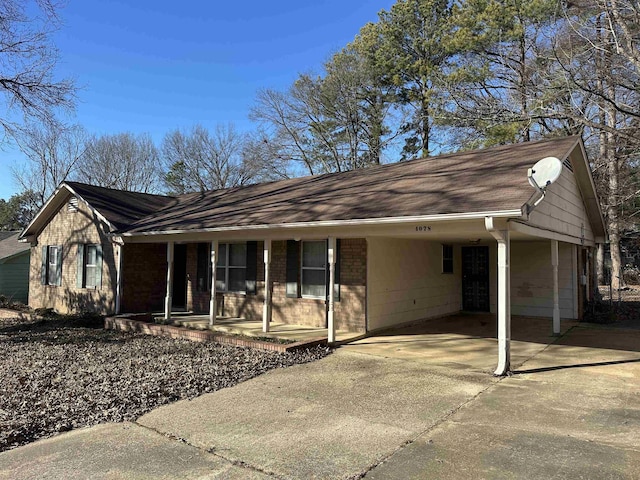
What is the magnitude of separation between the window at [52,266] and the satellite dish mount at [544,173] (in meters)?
14.6

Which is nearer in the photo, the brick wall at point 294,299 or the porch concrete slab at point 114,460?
the porch concrete slab at point 114,460

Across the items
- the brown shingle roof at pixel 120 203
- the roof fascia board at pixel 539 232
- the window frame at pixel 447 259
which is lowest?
the window frame at pixel 447 259

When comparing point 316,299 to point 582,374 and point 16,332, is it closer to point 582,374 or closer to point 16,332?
point 582,374

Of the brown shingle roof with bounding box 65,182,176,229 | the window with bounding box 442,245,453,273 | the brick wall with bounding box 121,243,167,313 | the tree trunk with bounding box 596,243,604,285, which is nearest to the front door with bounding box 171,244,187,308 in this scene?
the brick wall with bounding box 121,243,167,313

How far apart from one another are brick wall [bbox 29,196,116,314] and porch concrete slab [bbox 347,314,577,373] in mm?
8207

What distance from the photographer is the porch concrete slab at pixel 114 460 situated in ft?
11.6

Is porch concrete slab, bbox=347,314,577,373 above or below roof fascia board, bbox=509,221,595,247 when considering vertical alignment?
below

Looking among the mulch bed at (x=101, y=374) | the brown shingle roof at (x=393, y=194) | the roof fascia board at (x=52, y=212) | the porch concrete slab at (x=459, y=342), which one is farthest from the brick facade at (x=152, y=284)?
the mulch bed at (x=101, y=374)

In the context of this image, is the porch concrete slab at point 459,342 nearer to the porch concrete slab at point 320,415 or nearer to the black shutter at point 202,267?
the porch concrete slab at point 320,415

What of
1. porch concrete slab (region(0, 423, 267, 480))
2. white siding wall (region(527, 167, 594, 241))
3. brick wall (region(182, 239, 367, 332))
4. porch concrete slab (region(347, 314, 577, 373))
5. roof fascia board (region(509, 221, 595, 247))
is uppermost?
white siding wall (region(527, 167, 594, 241))

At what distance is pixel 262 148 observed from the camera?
3105cm

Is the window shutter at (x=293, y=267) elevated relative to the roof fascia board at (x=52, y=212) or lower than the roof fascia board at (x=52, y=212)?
lower

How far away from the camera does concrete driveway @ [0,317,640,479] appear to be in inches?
141

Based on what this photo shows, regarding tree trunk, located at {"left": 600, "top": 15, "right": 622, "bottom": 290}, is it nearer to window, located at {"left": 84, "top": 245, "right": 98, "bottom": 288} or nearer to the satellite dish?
the satellite dish
